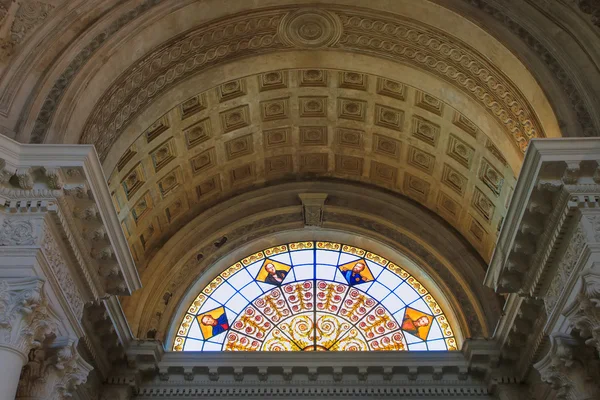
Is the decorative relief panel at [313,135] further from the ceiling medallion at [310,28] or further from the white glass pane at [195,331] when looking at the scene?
the white glass pane at [195,331]

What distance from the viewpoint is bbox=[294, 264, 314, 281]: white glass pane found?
15.3 m

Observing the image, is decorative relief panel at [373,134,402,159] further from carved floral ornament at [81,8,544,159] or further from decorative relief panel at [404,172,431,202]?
carved floral ornament at [81,8,544,159]

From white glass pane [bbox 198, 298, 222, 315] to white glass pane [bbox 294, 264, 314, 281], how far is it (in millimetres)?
1791

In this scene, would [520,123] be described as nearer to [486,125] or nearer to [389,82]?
[486,125]

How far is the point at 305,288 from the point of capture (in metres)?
15.1

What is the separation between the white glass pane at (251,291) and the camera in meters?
14.9

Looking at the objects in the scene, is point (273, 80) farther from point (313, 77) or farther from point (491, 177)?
point (491, 177)

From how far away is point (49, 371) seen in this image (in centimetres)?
910

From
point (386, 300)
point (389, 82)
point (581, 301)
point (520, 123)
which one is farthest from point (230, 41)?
point (581, 301)

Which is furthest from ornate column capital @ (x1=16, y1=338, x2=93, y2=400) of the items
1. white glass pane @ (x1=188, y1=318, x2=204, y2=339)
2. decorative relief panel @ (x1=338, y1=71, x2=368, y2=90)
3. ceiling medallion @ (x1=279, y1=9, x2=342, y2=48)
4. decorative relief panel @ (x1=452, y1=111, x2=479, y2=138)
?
decorative relief panel @ (x1=452, y1=111, x2=479, y2=138)

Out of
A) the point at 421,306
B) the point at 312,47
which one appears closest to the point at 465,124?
the point at 312,47

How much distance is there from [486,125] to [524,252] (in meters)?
3.17

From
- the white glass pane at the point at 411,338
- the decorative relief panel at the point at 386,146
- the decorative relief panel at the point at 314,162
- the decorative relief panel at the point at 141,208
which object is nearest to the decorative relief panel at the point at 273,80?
the decorative relief panel at the point at 314,162

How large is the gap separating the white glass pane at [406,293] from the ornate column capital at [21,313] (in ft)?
27.1
